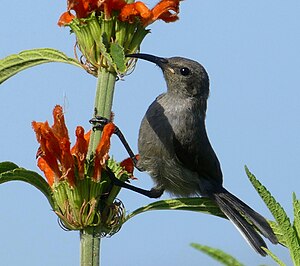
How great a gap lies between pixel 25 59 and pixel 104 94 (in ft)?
1.97

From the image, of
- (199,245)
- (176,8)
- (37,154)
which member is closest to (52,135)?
(37,154)

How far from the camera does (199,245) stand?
1422 mm

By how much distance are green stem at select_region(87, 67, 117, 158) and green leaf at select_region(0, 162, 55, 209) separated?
34cm

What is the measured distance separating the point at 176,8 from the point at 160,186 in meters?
2.58

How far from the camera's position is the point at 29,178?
3.54 meters

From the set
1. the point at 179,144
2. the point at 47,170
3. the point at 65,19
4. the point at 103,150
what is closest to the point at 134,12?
the point at 65,19

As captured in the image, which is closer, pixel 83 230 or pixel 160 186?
pixel 83 230

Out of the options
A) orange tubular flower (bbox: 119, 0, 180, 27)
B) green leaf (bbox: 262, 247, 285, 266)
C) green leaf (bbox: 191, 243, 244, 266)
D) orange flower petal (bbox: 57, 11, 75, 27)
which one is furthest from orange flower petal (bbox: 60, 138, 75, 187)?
green leaf (bbox: 191, 243, 244, 266)

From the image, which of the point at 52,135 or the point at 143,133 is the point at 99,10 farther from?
the point at 143,133

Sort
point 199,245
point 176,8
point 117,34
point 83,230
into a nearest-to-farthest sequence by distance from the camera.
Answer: point 199,245 < point 83,230 < point 117,34 < point 176,8

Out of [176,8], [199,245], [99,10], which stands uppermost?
[176,8]

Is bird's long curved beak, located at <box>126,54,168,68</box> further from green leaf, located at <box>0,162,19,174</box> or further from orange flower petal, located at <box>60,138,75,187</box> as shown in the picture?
green leaf, located at <box>0,162,19,174</box>

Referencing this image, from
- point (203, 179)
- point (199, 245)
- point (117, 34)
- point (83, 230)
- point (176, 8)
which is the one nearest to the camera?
point (199, 245)

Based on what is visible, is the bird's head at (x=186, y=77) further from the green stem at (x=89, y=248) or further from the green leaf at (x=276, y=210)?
the green leaf at (x=276, y=210)
